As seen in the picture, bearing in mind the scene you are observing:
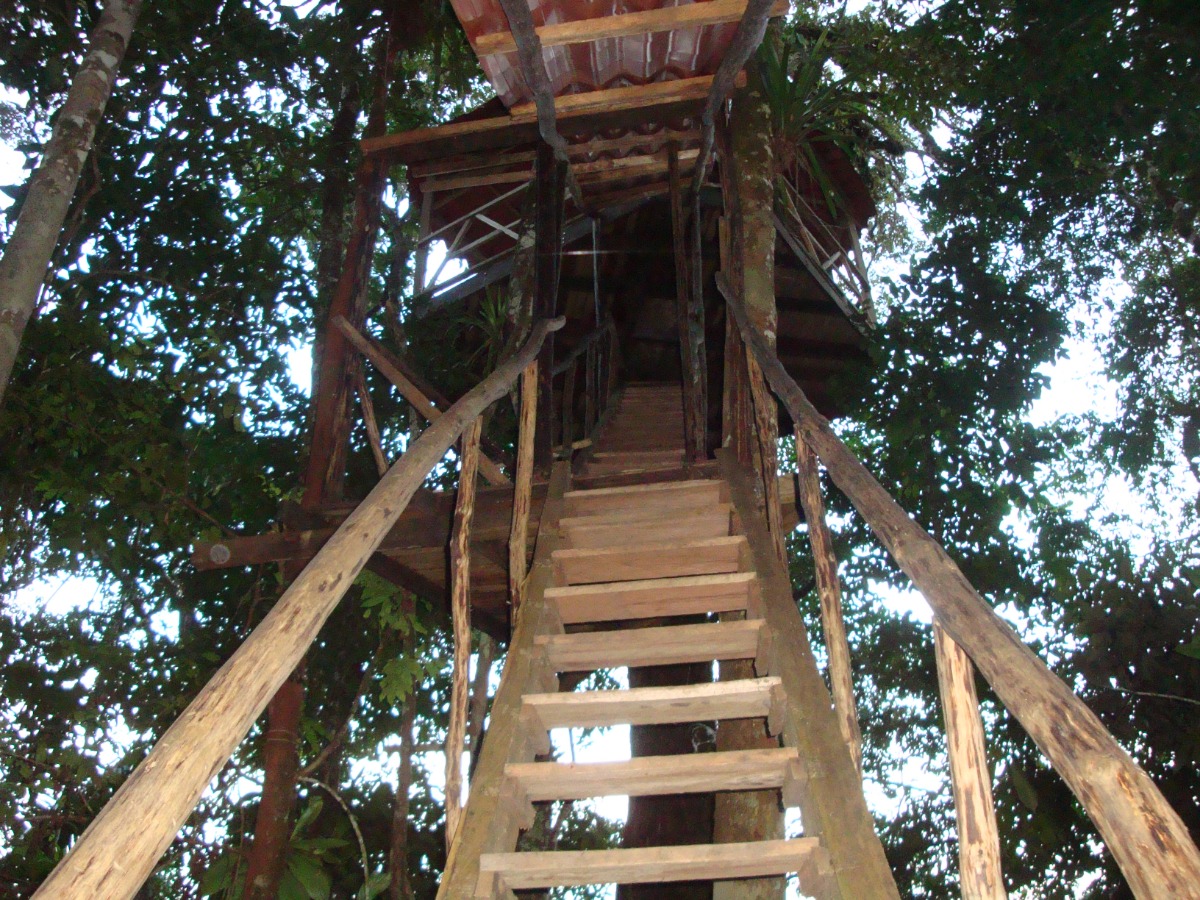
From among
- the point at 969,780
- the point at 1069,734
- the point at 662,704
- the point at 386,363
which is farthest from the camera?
the point at 386,363

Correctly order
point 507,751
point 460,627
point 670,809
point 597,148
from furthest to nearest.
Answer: point 597,148 < point 670,809 < point 460,627 < point 507,751

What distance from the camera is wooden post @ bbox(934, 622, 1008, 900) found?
1514mm

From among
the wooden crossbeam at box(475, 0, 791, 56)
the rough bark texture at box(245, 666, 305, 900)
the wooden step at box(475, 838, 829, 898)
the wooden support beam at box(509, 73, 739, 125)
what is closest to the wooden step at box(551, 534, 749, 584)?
the wooden step at box(475, 838, 829, 898)

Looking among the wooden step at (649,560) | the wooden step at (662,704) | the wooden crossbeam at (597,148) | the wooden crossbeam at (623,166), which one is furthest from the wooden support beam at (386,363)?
the wooden step at (662,704)

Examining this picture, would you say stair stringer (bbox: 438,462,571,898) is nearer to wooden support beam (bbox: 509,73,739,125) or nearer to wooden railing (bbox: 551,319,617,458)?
wooden railing (bbox: 551,319,617,458)

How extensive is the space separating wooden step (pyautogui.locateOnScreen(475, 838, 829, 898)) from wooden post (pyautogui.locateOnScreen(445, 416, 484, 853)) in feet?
0.54

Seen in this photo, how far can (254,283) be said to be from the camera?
6.21 metres

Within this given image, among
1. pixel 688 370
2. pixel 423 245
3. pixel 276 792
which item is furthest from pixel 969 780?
pixel 423 245

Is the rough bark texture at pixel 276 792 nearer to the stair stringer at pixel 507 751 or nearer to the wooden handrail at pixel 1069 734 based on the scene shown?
the stair stringer at pixel 507 751

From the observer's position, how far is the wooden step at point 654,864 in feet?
6.57

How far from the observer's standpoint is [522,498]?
360cm

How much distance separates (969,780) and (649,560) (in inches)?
76.2

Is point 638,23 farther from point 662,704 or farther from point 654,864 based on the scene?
point 654,864

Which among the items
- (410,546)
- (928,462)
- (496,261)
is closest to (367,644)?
(410,546)
